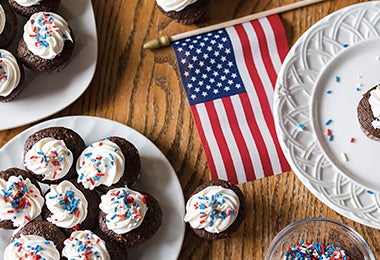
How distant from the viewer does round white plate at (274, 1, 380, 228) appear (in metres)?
2.90

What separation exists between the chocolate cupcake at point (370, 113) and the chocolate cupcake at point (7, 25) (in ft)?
4.74

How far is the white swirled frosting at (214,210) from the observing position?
2795 millimetres

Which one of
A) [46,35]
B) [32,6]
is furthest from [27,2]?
[46,35]

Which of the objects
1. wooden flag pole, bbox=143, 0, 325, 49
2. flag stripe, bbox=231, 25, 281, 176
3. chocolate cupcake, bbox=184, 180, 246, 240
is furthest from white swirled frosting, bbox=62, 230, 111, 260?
wooden flag pole, bbox=143, 0, 325, 49

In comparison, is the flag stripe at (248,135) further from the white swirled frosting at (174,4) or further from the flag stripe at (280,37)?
the white swirled frosting at (174,4)

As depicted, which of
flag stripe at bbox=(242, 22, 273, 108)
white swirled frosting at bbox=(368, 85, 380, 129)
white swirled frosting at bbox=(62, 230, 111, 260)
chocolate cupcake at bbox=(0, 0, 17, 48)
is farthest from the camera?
flag stripe at bbox=(242, 22, 273, 108)

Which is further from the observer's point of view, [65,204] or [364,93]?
[364,93]

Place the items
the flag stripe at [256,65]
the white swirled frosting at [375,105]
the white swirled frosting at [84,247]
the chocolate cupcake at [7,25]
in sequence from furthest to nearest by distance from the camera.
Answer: the flag stripe at [256,65] < the chocolate cupcake at [7,25] < the white swirled frosting at [375,105] < the white swirled frosting at [84,247]

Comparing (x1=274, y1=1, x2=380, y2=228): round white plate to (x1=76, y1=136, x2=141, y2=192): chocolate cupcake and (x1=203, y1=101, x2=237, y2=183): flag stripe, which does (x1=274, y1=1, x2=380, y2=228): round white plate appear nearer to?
(x1=203, y1=101, x2=237, y2=183): flag stripe

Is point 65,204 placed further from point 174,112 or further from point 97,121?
Answer: point 174,112

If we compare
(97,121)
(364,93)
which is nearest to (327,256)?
(364,93)

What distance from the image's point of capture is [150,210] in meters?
2.82

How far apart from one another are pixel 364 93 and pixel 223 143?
1.99ft

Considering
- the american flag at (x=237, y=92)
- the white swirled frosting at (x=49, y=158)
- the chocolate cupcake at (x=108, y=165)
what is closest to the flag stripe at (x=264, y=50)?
the american flag at (x=237, y=92)
